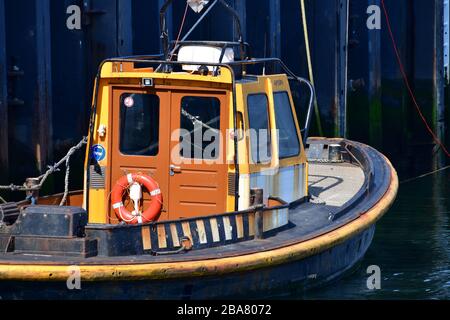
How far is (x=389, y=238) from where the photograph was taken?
43.8ft

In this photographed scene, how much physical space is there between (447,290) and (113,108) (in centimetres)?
351

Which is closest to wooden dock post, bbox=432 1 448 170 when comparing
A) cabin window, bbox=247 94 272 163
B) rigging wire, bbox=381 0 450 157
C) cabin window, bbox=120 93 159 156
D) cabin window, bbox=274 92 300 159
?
rigging wire, bbox=381 0 450 157

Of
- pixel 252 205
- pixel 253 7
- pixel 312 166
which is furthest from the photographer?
pixel 253 7

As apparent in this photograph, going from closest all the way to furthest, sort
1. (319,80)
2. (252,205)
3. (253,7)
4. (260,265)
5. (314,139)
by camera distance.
A: 1. (260,265)
2. (252,205)
3. (314,139)
4. (253,7)
5. (319,80)

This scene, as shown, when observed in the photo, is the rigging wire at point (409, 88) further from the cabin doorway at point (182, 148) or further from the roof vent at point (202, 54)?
the cabin doorway at point (182, 148)

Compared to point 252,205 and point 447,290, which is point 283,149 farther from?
point 447,290

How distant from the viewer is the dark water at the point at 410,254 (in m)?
10.6

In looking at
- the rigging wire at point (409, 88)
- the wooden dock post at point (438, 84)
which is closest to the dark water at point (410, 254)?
the rigging wire at point (409, 88)

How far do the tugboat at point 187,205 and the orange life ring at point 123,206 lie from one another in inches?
0.5

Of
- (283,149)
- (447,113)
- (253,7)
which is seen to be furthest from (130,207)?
(447,113)

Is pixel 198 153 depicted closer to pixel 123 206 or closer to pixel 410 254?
pixel 123 206

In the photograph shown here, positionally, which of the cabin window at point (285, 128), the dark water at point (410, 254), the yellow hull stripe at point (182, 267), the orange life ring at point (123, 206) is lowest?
the dark water at point (410, 254)

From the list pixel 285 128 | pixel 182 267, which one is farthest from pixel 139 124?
pixel 182 267

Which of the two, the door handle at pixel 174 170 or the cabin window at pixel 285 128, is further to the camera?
the cabin window at pixel 285 128
